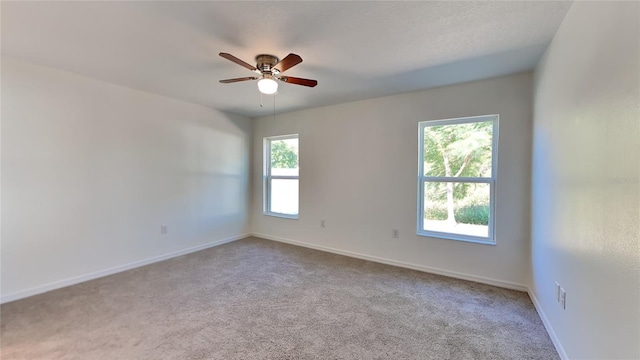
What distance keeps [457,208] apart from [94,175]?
14.6 ft

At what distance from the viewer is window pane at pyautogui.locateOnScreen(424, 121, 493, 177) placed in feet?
10.0

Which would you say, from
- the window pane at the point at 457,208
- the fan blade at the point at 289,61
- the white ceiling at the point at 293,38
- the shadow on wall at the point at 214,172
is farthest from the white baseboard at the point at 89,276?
the window pane at the point at 457,208

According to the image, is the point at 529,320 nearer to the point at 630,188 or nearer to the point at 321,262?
the point at 630,188

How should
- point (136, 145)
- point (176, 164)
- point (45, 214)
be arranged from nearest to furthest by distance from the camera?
point (45, 214) → point (136, 145) → point (176, 164)

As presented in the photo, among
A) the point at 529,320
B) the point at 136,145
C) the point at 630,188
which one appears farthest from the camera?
the point at 136,145

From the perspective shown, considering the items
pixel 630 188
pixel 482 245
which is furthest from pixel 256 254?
pixel 630 188

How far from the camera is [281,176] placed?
16.0 feet

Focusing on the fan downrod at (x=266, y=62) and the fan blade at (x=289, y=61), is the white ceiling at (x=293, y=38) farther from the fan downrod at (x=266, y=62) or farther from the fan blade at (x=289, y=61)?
the fan blade at (x=289, y=61)

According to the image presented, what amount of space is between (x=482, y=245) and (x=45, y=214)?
4823 mm

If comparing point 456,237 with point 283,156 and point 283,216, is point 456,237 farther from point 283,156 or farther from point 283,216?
point 283,156

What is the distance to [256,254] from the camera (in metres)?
3.97

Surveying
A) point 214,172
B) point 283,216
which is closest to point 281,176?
point 283,216

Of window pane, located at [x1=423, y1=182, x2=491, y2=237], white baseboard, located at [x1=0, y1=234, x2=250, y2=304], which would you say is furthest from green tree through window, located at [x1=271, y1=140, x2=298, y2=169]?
window pane, located at [x1=423, y1=182, x2=491, y2=237]

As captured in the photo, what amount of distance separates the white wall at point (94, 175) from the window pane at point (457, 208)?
345 centimetres
